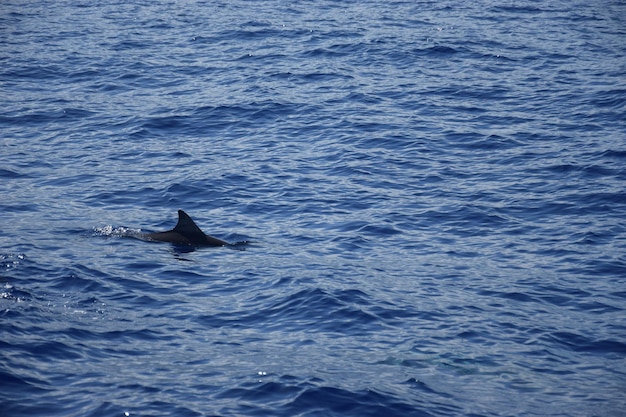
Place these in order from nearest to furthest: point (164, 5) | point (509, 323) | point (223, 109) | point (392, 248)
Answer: point (509, 323)
point (392, 248)
point (223, 109)
point (164, 5)

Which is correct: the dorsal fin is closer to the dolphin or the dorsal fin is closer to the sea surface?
the dolphin

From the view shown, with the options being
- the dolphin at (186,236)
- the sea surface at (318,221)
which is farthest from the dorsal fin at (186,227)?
the sea surface at (318,221)

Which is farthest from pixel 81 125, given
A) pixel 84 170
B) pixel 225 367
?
pixel 225 367

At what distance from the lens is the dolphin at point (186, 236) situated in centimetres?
2177

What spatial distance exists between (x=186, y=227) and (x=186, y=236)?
279 mm

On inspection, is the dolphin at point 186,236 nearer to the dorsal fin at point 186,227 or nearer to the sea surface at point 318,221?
the dorsal fin at point 186,227

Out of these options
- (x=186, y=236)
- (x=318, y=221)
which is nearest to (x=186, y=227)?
(x=186, y=236)

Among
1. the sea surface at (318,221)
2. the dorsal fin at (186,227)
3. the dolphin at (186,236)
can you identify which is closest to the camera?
the sea surface at (318,221)

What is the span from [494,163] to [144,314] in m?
13.4

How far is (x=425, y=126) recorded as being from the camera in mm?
31406

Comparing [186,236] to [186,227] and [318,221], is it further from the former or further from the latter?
[318,221]

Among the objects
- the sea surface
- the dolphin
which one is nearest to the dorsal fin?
the dolphin

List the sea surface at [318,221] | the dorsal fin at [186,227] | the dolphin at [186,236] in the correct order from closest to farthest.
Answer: the sea surface at [318,221], the dorsal fin at [186,227], the dolphin at [186,236]

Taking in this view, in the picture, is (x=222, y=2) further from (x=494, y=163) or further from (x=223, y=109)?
(x=494, y=163)
